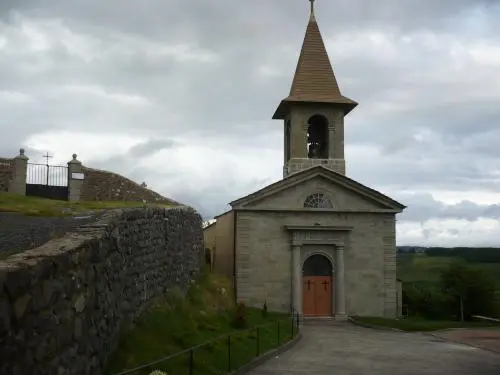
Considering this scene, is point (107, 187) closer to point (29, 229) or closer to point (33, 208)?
point (33, 208)

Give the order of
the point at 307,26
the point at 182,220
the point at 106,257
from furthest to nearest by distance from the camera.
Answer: the point at 307,26
the point at 182,220
the point at 106,257

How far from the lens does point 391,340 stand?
2280 cm

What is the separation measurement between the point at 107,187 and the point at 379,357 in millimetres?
13267

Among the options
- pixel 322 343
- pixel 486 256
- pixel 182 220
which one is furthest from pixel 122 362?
pixel 486 256

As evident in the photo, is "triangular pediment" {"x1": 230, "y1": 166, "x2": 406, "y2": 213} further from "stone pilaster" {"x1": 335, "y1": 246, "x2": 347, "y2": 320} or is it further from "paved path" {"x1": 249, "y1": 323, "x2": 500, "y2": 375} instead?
"paved path" {"x1": 249, "y1": 323, "x2": 500, "y2": 375}

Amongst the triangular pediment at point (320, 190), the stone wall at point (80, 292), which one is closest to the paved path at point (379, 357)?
the stone wall at point (80, 292)

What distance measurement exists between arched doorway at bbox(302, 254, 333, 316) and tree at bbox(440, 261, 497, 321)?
40.7 ft

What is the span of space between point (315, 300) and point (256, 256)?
3.88 metres

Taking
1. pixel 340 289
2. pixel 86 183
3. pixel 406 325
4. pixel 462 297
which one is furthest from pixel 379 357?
pixel 462 297

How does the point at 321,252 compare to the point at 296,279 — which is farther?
the point at 321,252

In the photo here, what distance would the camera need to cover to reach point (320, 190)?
109 feet

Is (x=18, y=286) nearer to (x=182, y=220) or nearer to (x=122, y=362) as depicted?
(x=122, y=362)

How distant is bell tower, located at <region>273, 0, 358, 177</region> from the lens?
115ft

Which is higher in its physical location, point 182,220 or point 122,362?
point 182,220
